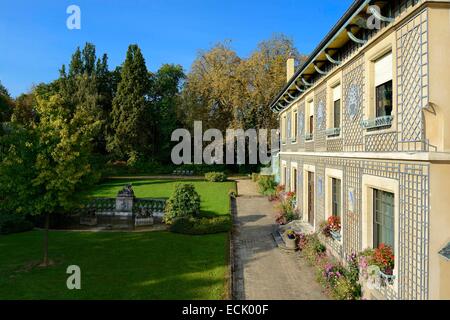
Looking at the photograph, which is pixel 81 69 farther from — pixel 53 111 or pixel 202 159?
pixel 53 111

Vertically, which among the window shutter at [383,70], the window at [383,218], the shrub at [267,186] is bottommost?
the shrub at [267,186]

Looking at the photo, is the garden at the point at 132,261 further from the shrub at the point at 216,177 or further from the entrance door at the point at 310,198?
the shrub at the point at 216,177

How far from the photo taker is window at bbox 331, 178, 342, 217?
37.4 feet

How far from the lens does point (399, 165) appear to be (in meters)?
6.80

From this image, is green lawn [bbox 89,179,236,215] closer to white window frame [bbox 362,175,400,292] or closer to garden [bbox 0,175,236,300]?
garden [bbox 0,175,236,300]

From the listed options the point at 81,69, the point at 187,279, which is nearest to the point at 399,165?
the point at 187,279

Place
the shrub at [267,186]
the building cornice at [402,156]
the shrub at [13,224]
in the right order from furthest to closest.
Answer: the shrub at [267,186] → the shrub at [13,224] → the building cornice at [402,156]

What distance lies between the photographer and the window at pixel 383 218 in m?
7.55

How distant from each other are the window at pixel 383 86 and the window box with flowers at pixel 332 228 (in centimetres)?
424

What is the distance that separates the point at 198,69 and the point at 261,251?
32.0m

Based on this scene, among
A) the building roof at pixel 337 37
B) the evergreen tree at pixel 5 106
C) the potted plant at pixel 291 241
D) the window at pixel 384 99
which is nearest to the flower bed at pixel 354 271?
the potted plant at pixel 291 241

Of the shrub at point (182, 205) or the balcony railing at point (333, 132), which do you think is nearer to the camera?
the balcony railing at point (333, 132)

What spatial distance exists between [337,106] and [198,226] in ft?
28.6

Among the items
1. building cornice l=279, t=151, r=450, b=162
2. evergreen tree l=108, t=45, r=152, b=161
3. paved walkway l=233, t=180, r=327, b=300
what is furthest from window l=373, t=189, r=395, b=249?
evergreen tree l=108, t=45, r=152, b=161
